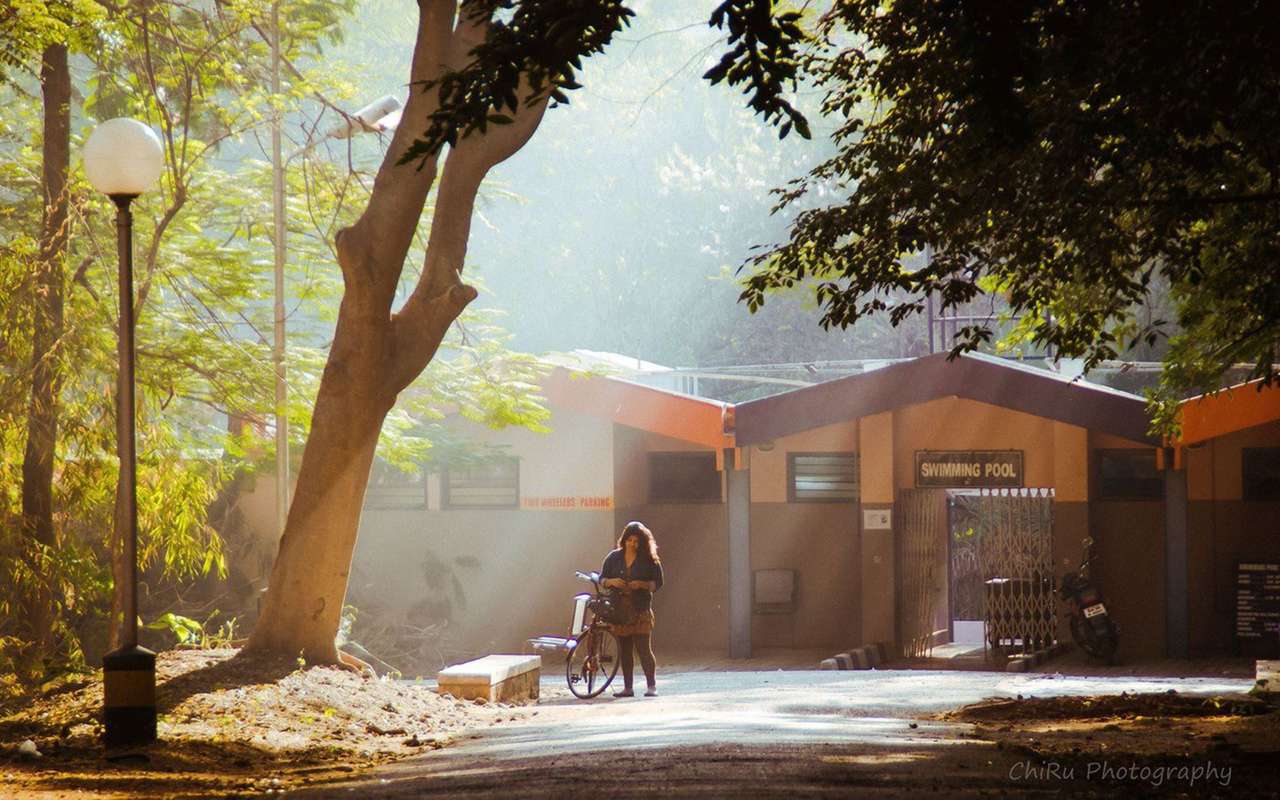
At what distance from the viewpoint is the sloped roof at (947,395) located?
64.3 ft

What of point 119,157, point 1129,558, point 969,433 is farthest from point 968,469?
point 119,157

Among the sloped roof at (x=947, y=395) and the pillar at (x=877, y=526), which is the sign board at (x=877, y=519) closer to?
the pillar at (x=877, y=526)

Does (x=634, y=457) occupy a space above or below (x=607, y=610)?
above

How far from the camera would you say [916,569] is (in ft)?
70.1

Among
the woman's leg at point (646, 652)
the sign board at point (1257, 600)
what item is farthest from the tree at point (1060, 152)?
the sign board at point (1257, 600)

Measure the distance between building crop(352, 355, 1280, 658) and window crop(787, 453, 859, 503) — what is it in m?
0.03

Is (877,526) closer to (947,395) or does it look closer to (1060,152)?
(947,395)

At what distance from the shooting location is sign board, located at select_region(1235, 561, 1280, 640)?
19.1 meters

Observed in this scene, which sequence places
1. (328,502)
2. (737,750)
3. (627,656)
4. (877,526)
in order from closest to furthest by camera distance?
1. (737,750)
2. (328,502)
3. (627,656)
4. (877,526)

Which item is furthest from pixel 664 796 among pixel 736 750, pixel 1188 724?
pixel 1188 724

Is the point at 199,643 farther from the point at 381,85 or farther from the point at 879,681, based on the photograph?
the point at 381,85

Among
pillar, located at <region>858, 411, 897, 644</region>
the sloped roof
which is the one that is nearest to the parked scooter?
the sloped roof

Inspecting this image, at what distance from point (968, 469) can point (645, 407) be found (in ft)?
16.8

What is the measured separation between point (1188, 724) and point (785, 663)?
38.0 feet
